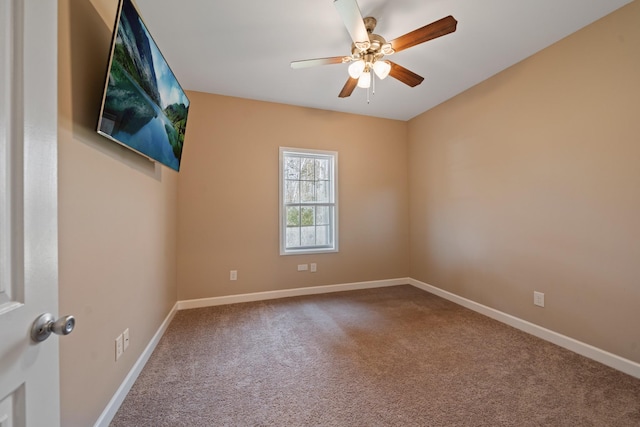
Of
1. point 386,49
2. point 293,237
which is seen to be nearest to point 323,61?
point 386,49

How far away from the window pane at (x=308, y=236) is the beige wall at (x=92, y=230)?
2.09 m

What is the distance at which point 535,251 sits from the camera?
2428 millimetres

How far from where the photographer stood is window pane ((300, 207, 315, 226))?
12.2 ft

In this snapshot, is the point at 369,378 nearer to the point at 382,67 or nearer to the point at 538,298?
the point at 538,298

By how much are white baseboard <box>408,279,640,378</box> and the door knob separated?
3.18 m

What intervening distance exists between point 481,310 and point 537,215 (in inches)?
48.6

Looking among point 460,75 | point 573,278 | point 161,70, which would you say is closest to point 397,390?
point 573,278

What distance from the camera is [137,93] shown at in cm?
147

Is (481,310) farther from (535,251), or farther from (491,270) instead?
(535,251)

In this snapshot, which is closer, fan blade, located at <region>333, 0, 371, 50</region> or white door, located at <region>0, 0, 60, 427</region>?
white door, located at <region>0, 0, 60, 427</region>

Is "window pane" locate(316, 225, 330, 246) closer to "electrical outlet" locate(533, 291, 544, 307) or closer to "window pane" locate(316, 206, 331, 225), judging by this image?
"window pane" locate(316, 206, 331, 225)

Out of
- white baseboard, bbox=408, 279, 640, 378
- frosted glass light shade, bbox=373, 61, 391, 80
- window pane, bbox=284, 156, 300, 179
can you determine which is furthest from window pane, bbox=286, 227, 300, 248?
frosted glass light shade, bbox=373, 61, 391, 80

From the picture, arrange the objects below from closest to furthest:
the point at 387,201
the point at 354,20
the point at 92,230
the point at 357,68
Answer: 1. the point at 92,230
2. the point at 354,20
3. the point at 357,68
4. the point at 387,201

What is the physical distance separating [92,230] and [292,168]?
8.52 ft
